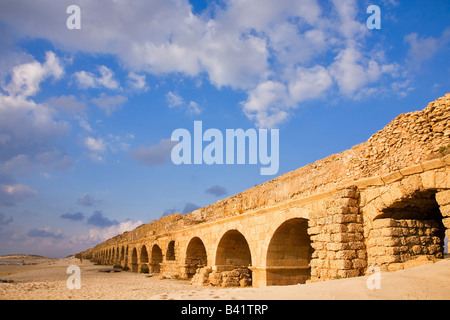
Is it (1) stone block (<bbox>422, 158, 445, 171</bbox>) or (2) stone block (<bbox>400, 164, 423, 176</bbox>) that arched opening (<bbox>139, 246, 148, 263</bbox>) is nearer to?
(2) stone block (<bbox>400, 164, 423, 176</bbox>)

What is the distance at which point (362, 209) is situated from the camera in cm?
653

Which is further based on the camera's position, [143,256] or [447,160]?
[143,256]

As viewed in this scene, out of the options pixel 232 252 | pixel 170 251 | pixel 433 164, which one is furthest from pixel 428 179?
pixel 170 251

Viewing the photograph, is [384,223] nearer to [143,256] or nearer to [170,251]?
[170,251]

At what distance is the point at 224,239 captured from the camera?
40.1 feet

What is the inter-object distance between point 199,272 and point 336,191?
7784mm

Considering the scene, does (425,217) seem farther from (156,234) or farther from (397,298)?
(156,234)

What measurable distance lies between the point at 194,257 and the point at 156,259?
6.64 metres

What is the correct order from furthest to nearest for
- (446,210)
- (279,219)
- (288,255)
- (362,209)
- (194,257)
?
(194,257) → (288,255) → (279,219) → (362,209) → (446,210)

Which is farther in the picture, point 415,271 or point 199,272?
point 199,272

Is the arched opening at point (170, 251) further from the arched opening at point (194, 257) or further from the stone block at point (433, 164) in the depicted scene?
the stone block at point (433, 164)

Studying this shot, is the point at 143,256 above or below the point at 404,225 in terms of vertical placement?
below
